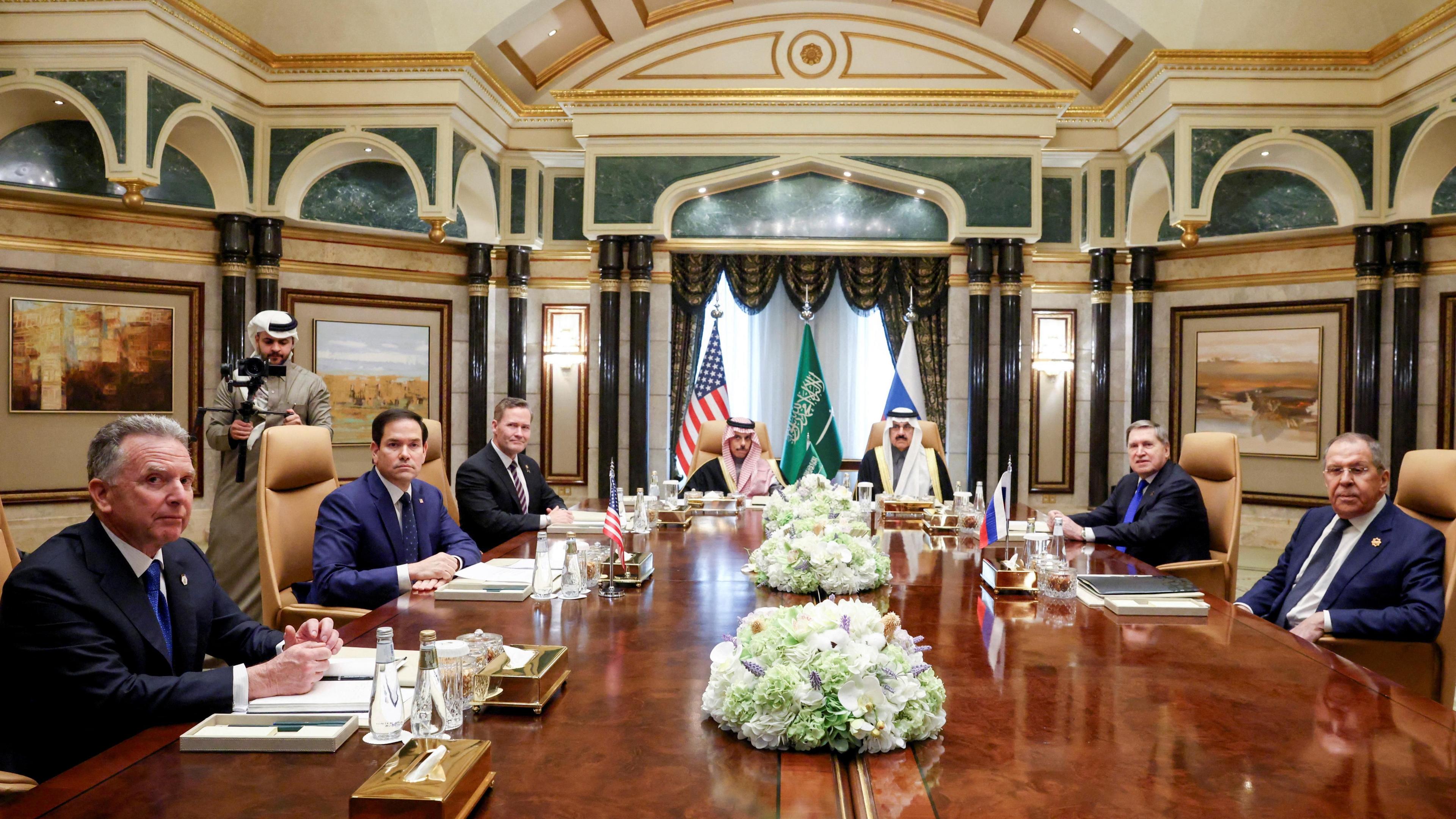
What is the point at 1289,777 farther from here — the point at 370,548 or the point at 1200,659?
the point at 370,548

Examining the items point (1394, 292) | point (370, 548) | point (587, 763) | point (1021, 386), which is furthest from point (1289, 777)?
point (1394, 292)

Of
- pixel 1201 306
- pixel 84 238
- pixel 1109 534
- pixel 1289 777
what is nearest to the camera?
pixel 1289 777

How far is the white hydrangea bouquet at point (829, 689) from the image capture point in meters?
1.47

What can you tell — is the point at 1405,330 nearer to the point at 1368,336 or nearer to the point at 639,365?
the point at 1368,336

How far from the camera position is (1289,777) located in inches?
55.6

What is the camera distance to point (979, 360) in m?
8.05

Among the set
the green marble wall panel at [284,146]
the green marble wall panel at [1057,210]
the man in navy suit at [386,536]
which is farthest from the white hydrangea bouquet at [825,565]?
the green marble wall panel at [1057,210]

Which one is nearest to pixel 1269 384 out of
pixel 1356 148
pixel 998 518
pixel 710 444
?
pixel 1356 148

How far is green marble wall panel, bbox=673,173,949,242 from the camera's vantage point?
822 cm

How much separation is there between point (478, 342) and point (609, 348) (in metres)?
1.36

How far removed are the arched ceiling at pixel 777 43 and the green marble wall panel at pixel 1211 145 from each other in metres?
0.83

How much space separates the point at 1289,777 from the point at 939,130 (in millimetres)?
7112

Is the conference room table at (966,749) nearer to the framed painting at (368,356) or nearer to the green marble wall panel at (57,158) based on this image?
the framed painting at (368,356)

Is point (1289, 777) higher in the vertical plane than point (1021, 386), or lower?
lower
